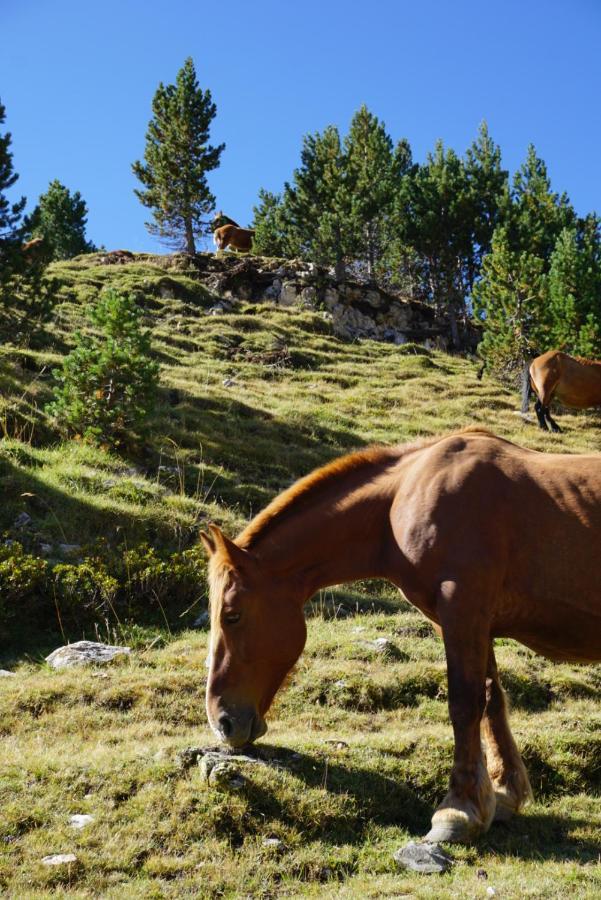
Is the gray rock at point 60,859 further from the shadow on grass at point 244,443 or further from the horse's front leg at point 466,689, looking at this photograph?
the shadow on grass at point 244,443

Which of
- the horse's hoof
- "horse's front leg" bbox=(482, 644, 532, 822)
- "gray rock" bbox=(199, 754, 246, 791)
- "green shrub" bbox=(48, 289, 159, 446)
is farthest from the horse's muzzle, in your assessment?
"green shrub" bbox=(48, 289, 159, 446)

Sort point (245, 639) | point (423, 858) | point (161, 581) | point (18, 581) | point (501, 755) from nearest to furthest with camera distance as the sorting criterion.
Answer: point (423, 858) < point (245, 639) < point (501, 755) < point (18, 581) < point (161, 581)

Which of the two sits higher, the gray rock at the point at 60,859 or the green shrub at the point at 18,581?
the green shrub at the point at 18,581

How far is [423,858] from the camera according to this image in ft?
14.3

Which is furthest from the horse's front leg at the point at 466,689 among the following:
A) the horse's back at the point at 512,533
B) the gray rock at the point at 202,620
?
the gray rock at the point at 202,620

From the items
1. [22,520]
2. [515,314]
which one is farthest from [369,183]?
[22,520]

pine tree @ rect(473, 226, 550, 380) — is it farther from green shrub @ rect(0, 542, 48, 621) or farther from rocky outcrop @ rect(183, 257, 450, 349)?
green shrub @ rect(0, 542, 48, 621)

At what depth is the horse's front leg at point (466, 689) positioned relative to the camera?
4703 millimetres

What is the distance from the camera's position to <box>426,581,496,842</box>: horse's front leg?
15.4 feet

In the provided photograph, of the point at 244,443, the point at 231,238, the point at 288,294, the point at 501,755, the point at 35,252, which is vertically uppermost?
the point at 231,238

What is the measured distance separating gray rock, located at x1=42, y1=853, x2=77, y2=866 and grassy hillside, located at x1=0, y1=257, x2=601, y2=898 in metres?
0.04

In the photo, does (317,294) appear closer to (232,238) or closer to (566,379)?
→ (232,238)

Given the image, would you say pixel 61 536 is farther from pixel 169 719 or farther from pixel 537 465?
pixel 537 465

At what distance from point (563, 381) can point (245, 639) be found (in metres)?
21.0
